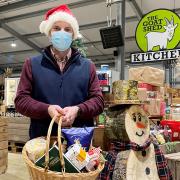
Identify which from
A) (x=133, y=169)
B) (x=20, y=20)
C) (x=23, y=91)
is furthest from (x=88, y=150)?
(x=20, y=20)

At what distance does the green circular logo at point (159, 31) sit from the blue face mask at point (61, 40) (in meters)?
3.38

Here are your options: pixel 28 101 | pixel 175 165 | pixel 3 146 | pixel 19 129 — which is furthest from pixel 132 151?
pixel 19 129

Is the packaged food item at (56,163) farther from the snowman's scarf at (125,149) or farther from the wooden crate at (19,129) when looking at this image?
the wooden crate at (19,129)

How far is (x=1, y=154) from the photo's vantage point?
15.2ft

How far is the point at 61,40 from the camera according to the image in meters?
1.86

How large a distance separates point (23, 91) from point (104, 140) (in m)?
1.45

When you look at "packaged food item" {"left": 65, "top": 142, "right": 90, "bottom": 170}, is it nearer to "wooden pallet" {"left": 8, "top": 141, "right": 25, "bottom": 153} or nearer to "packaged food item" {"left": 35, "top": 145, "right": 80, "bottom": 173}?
"packaged food item" {"left": 35, "top": 145, "right": 80, "bottom": 173}

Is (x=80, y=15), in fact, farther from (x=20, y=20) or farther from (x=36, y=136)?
(x=36, y=136)

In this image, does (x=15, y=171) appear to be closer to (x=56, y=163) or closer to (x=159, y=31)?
(x=159, y=31)

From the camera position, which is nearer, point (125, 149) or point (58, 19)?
point (58, 19)

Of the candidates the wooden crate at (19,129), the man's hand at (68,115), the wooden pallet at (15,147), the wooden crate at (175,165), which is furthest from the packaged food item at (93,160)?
the wooden pallet at (15,147)

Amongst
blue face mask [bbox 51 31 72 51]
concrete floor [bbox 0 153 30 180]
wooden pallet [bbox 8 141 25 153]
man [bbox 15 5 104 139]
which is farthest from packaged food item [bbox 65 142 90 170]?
wooden pallet [bbox 8 141 25 153]

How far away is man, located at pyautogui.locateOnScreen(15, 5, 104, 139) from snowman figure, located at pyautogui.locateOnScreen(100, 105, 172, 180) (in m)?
0.62

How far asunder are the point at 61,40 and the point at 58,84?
275 mm
